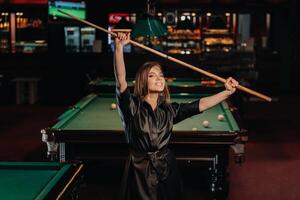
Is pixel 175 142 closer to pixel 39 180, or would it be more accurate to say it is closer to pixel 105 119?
pixel 105 119

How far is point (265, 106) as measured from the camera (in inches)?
429

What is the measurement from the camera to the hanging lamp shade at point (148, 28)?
17.7 ft

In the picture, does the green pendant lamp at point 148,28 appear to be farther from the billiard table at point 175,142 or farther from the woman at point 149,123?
the woman at point 149,123

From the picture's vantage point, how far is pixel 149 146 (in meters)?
3.44

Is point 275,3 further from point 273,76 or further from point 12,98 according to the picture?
point 12,98

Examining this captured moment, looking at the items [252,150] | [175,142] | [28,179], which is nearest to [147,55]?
[252,150]

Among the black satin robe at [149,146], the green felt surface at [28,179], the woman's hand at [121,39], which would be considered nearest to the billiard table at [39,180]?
the green felt surface at [28,179]

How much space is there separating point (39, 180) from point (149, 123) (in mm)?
711

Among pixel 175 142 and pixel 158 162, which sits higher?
pixel 158 162

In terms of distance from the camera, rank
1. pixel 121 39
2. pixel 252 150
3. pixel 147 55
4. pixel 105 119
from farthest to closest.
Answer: pixel 147 55
pixel 252 150
pixel 105 119
pixel 121 39

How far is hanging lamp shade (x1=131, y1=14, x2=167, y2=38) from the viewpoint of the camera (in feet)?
17.7

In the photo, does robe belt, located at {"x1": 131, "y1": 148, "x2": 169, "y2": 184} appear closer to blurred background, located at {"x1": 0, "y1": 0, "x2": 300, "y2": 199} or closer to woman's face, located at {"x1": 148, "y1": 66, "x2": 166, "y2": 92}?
woman's face, located at {"x1": 148, "y1": 66, "x2": 166, "y2": 92}

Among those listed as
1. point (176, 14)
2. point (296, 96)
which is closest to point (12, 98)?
point (176, 14)

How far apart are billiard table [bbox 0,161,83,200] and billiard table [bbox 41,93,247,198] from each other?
4.26ft
